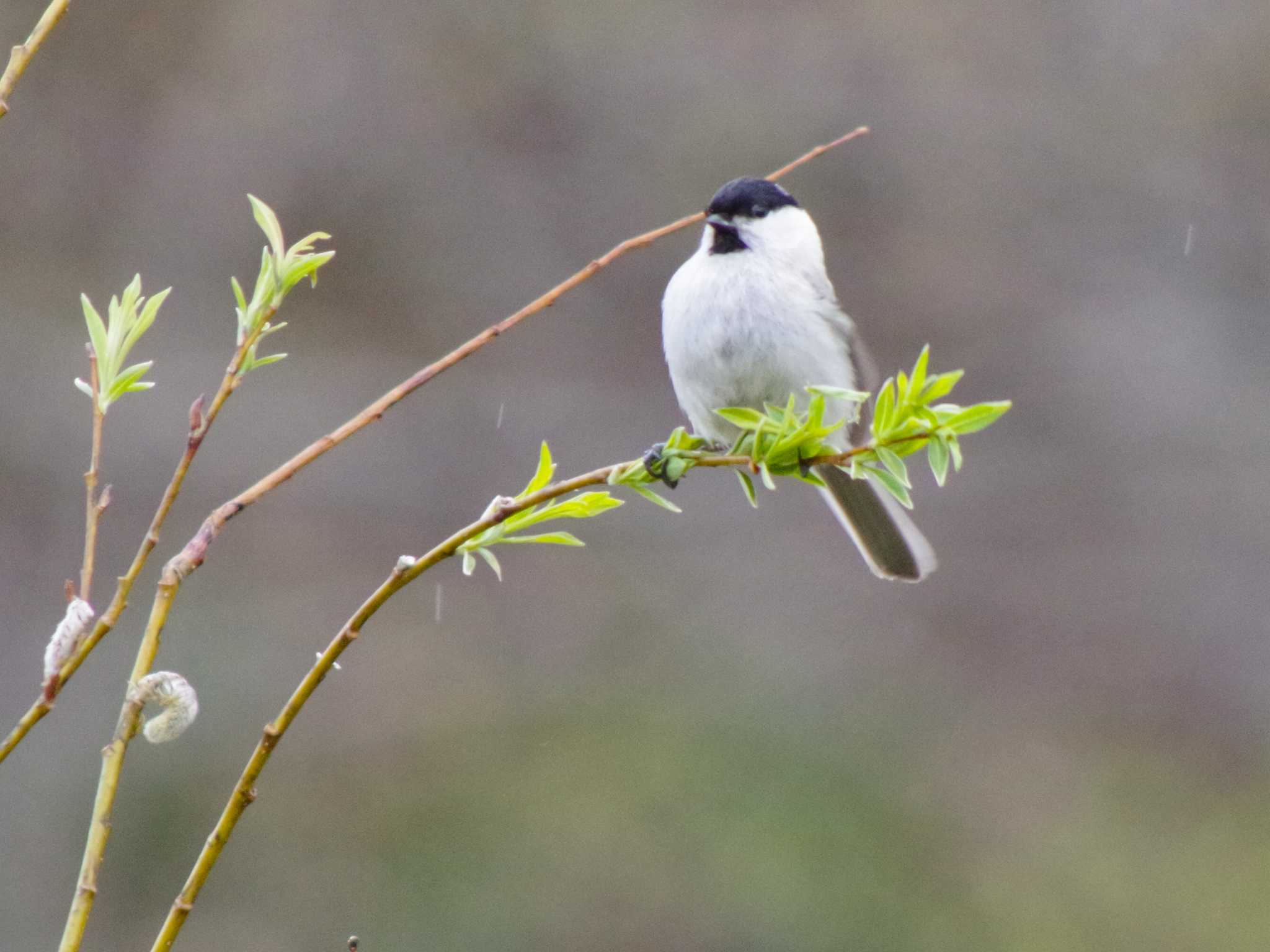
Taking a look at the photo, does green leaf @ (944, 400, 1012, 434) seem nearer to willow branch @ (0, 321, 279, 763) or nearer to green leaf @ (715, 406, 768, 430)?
green leaf @ (715, 406, 768, 430)

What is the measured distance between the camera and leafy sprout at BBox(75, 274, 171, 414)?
1.02 meters

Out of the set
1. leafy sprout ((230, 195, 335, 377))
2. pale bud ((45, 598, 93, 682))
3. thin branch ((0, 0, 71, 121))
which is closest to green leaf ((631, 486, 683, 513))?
leafy sprout ((230, 195, 335, 377))

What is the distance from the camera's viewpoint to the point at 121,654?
6.05m

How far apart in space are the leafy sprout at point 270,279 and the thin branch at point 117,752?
79 millimetres

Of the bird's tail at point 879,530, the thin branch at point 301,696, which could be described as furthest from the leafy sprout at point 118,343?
the bird's tail at point 879,530

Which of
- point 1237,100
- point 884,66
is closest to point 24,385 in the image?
point 884,66

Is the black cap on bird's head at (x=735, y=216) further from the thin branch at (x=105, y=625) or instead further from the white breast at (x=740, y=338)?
the thin branch at (x=105, y=625)

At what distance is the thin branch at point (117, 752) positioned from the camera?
0.82m

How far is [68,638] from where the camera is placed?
862 millimetres

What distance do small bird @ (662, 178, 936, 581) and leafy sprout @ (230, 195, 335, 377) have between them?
1174 millimetres

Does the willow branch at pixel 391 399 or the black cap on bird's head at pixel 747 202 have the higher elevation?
the black cap on bird's head at pixel 747 202

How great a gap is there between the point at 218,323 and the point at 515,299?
1385 mm

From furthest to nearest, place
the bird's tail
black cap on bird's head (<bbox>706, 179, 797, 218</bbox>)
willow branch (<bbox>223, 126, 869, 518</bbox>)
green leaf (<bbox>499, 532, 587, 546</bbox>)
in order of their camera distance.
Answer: black cap on bird's head (<bbox>706, 179, 797, 218</bbox>), the bird's tail, green leaf (<bbox>499, 532, 587, 546</bbox>), willow branch (<bbox>223, 126, 869, 518</bbox>)

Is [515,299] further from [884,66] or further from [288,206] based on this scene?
[884,66]
